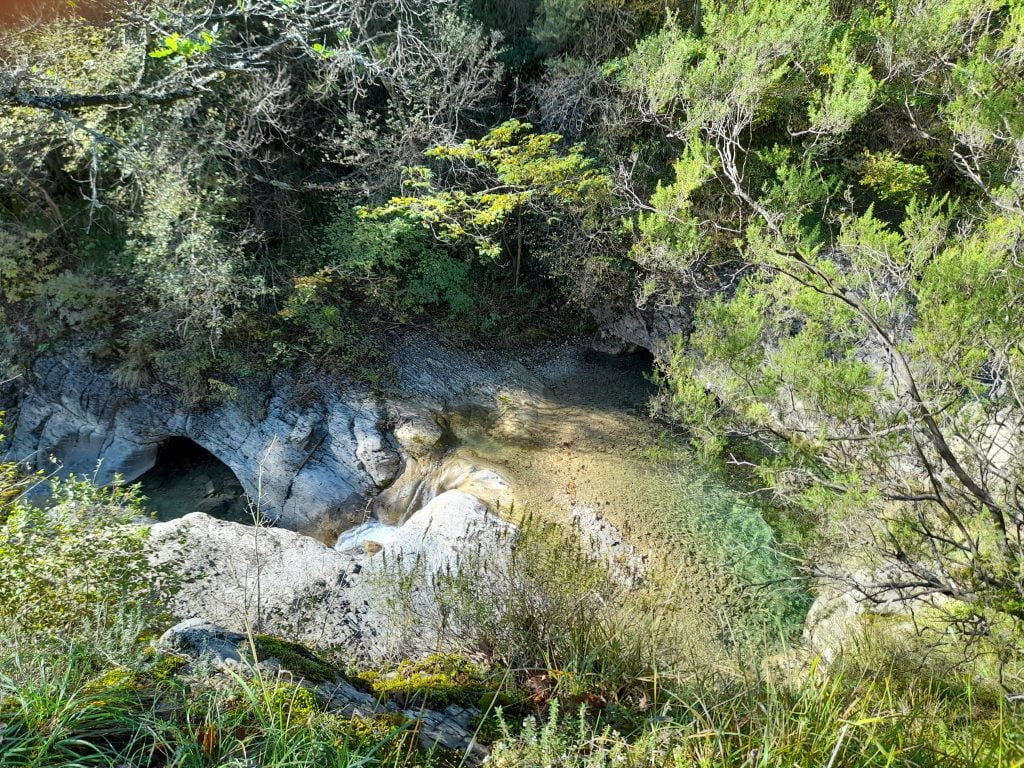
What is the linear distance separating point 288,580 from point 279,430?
Answer: 390 centimetres

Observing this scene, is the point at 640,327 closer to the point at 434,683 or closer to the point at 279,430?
the point at 279,430

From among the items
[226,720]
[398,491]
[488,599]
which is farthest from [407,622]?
[398,491]

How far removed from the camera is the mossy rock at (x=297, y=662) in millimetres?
2234

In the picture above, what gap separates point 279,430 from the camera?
7.69 m

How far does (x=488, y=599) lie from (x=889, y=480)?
8.00 feet

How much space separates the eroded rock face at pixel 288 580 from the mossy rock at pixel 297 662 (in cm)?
81

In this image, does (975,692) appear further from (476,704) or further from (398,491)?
(398,491)

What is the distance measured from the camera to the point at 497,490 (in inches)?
250

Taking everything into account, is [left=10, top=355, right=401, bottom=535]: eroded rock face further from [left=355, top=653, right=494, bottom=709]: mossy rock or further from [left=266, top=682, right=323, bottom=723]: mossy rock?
[left=266, top=682, right=323, bottom=723]: mossy rock

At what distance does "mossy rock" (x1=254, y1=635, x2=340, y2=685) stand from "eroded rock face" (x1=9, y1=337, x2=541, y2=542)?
4891 mm

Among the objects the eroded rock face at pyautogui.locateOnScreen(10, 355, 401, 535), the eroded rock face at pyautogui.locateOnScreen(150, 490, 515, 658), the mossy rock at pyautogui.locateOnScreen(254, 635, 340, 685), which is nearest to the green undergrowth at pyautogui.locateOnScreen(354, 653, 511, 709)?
the mossy rock at pyautogui.locateOnScreen(254, 635, 340, 685)

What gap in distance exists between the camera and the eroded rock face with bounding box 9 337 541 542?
7516 millimetres

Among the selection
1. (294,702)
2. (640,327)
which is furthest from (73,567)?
(640,327)

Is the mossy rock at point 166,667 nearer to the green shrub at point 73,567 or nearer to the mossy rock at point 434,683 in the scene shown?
the green shrub at point 73,567
